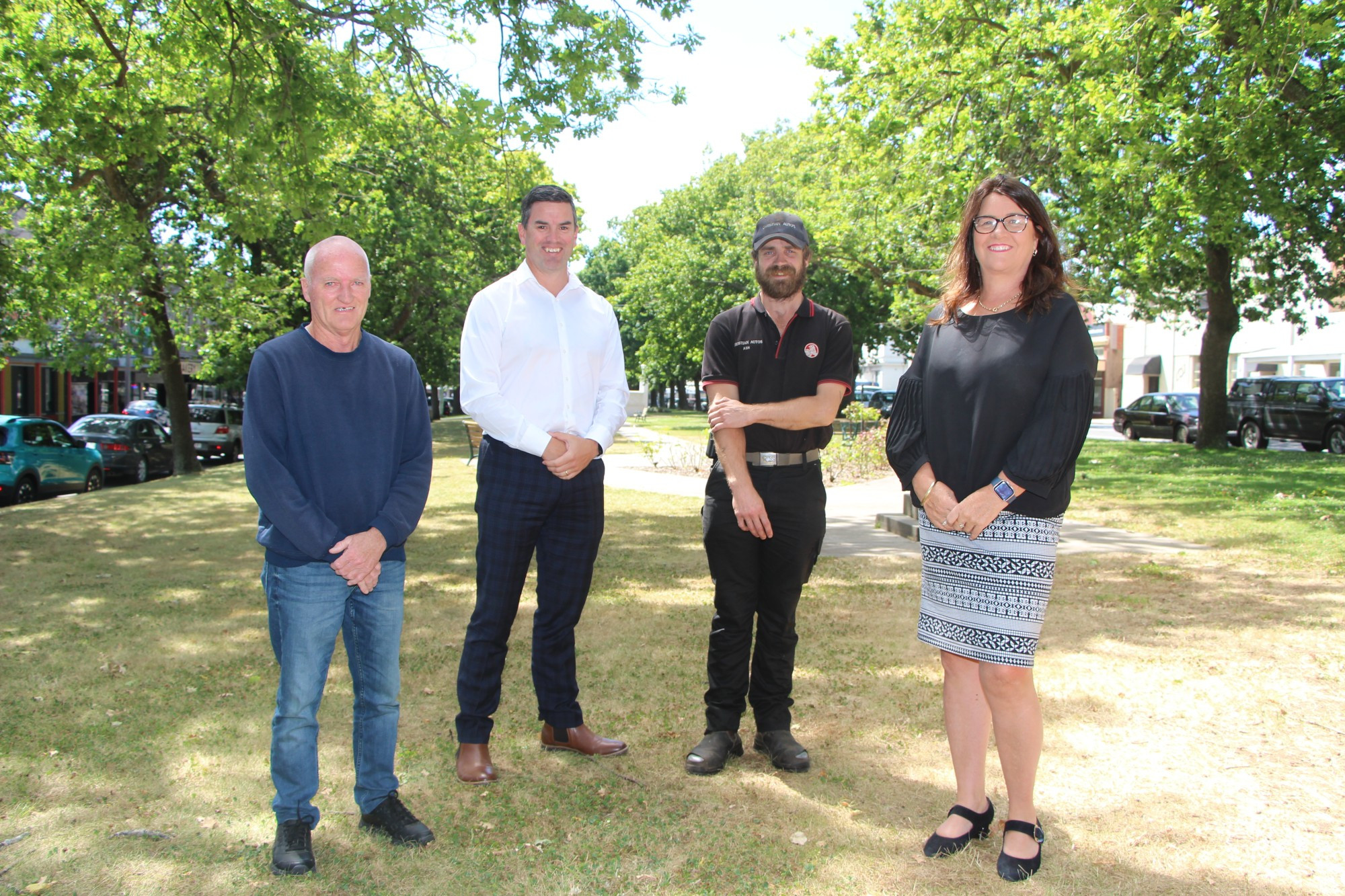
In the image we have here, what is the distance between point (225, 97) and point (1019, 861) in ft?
36.3

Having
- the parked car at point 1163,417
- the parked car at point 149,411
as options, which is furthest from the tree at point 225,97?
the parked car at point 1163,417

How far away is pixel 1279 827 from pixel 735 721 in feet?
6.64

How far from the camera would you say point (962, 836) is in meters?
3.28

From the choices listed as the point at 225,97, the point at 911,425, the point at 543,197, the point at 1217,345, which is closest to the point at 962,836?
the point at 911,425

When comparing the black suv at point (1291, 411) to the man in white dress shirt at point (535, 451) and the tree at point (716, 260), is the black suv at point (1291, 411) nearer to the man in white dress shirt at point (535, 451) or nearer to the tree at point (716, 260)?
the tree at point (716, 260)

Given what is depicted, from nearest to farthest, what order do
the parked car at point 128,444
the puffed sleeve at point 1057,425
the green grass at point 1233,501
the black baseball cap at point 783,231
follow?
the puffed sleeve at point 1057,425 → the black baseball cap at point 783,231 → the green grass at point 1233,501 → the parked car at point 128,444

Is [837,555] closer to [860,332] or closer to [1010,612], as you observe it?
[1010,612]

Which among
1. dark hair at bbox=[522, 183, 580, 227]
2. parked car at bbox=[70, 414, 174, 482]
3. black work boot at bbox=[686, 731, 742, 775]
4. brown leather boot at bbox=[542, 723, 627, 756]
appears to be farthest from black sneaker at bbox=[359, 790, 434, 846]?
parked car at bbox=[70, 414, 174, 482]

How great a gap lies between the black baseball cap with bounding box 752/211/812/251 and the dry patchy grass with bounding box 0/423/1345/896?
2.19 meters

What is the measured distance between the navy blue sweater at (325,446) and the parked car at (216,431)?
25.1 meters

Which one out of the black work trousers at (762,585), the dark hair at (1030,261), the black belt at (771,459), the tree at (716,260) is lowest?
the black work trousers at (762,585)

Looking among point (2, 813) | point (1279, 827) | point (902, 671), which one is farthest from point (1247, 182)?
point (2, 813)

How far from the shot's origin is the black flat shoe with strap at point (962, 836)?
10.6 feet

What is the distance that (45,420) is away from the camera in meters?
17.5
